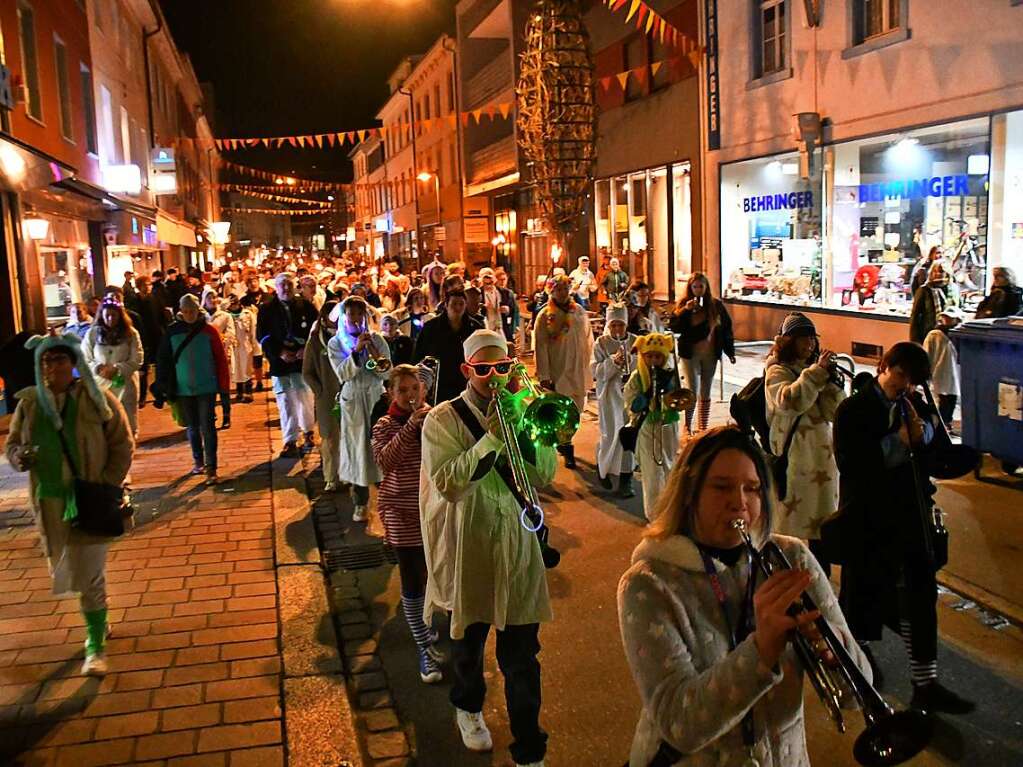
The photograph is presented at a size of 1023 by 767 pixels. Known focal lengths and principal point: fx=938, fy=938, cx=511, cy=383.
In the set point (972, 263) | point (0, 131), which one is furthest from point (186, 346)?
point (972, 263)

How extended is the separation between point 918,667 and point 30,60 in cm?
Result: 1603

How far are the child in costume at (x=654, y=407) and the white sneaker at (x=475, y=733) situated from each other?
9.63 feet

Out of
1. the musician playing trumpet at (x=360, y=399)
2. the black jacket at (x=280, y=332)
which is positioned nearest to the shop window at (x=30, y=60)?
the black jacket at (x=280, y=332)

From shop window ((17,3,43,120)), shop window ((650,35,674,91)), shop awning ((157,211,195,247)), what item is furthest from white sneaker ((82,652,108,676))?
shop awning ((157,211,195,247))

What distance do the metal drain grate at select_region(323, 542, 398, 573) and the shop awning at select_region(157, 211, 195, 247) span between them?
22.7 m

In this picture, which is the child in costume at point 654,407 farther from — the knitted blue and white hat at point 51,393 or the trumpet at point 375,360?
the knitted blue and white hat at point 51,393

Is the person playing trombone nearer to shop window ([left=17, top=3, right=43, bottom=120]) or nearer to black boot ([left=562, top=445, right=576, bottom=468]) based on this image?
black boot ([left=562, top=445, right=576, bottom=468])

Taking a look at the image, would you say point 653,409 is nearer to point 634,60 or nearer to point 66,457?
point 66,457

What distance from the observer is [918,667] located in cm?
447

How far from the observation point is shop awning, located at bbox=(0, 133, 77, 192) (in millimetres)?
12539

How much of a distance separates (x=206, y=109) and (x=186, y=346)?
176 feet

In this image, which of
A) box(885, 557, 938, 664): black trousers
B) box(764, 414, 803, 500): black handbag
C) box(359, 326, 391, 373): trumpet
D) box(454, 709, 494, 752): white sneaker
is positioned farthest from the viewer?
box(359, 326, 391, 373): trumpet

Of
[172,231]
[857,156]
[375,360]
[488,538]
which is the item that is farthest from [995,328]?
[172,231]

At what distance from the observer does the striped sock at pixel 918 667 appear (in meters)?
4.46
